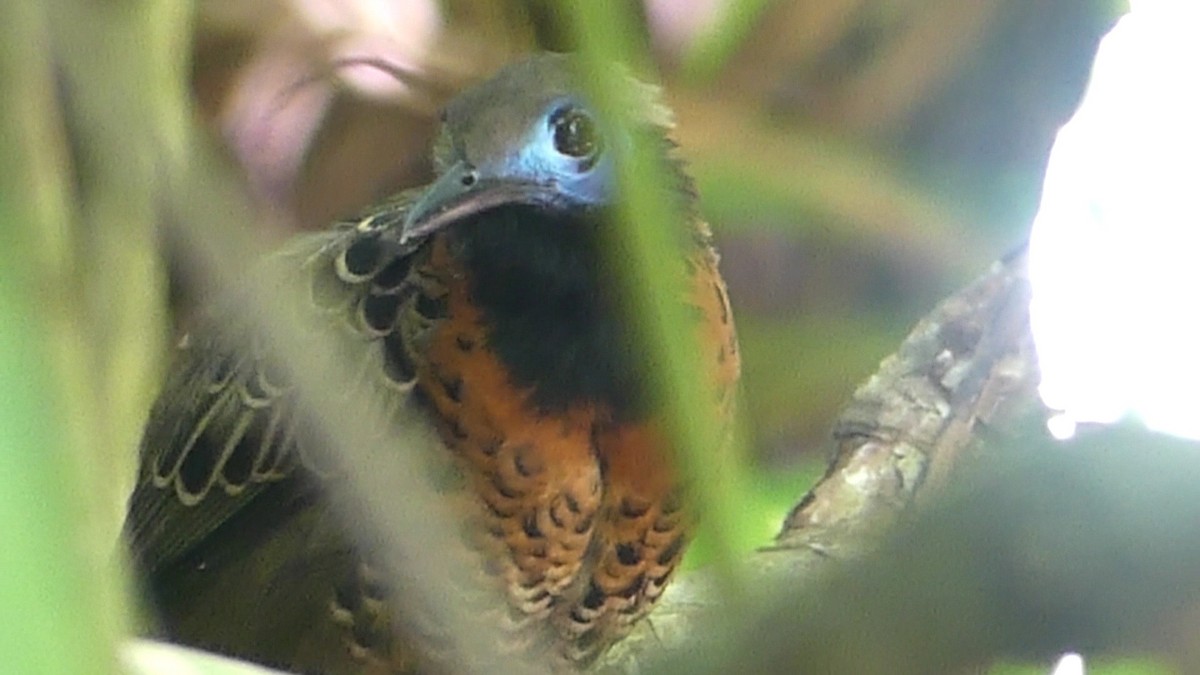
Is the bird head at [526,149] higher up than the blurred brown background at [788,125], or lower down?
lower down

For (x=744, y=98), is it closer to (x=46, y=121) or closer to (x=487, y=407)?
(x=487, y=407)

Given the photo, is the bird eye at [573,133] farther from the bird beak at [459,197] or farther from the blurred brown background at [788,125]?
the blurred brown background at [788,125]

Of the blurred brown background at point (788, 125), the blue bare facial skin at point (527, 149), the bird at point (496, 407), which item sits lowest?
the bird at point (496, 407)

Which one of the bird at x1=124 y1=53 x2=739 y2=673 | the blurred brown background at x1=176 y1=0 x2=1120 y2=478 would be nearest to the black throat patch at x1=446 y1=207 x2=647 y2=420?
the bird at x1=124 y1=53 x2=739 y2=673

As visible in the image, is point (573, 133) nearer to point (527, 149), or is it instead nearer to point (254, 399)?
point (527, 149)

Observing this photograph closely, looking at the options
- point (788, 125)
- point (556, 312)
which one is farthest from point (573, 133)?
point (788, 125)

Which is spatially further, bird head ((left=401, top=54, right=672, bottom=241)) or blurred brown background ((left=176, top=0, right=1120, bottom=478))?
blurred brown background ((left=176, top=0, right=1120, bottom=478))

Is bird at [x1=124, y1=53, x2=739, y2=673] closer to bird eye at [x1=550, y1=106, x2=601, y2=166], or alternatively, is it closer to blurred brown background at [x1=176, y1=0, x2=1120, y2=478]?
bird eye at [x1=550, y1=106, x2=601, y2=166]

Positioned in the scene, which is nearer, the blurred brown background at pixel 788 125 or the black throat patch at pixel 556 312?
the black throat patch at pixel 556 312

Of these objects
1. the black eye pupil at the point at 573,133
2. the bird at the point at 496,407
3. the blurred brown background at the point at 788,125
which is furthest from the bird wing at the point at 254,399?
the blurred brown background at the point at 788,125
